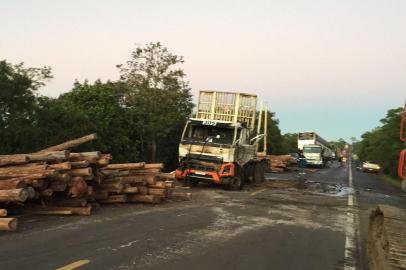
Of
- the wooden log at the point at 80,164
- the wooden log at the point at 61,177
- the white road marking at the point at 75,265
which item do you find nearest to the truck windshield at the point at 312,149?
the wooden log at the point at 80,164

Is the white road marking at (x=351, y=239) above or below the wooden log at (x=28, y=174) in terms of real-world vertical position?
below

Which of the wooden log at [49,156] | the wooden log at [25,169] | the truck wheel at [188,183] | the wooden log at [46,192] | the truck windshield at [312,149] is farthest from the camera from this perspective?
the truck windshield at [312,149]

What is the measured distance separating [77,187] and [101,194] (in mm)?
1886

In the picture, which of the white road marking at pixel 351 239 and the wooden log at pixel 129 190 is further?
the wooden log at pixel 129 190

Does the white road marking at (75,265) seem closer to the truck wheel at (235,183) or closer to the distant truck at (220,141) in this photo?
the distant truck at (220,141)

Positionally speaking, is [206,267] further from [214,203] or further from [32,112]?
[32,112]

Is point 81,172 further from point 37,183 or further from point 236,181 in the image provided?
point 236,181

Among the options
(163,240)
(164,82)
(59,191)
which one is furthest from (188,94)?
(163,240)

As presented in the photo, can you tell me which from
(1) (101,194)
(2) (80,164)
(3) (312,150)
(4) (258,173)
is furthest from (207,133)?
(3) (312,150)

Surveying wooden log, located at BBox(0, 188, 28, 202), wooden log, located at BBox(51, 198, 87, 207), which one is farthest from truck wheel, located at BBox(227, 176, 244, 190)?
wooden log, located at BBox(0, 188, 28, 202)

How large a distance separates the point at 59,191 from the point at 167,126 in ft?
73.2

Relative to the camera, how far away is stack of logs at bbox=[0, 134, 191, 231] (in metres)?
10.5

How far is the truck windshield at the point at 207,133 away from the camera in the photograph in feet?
68.4

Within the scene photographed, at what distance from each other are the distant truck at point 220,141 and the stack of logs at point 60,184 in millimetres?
5929
